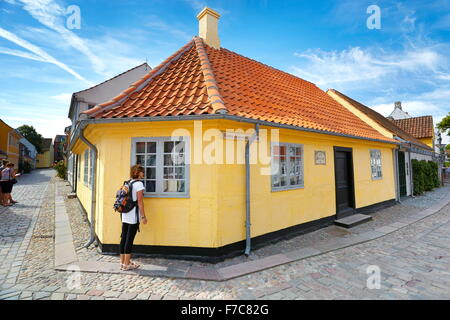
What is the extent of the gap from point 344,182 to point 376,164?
265 centimetres

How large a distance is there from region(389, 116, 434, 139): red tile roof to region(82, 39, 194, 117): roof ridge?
23409 mm

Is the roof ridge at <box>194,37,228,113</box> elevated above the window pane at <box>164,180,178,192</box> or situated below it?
above

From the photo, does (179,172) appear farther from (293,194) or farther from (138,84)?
(293,194)

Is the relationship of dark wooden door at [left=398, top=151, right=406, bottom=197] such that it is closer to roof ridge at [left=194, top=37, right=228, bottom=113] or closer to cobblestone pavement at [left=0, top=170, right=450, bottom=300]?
cobblestone pavement at [left=0, top=170, right=450, bottom=300]

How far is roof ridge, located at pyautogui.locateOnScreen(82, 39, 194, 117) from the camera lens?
4.33 metres

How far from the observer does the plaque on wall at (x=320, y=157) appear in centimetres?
621

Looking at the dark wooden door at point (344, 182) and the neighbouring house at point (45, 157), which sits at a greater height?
the neighbouring house at point (45, 157)

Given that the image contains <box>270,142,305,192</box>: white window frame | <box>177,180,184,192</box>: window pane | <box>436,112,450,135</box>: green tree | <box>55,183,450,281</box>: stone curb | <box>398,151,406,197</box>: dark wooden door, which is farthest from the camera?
<box>436,112,450,135</box>: green tree

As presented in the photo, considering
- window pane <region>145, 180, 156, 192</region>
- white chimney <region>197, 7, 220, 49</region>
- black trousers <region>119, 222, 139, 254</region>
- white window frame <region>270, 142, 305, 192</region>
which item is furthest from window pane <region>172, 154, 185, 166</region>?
white chimney <region>197, 7, 220, 49</region>

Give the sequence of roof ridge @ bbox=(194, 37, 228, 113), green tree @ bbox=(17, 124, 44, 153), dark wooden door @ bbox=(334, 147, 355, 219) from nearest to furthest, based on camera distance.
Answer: roof ridge @ bbox=(194, 37, 228, 113)
dark wooden door @ bbox=(334, 147, 355, 219)
green tree @ bbox=(17, 124, 44, 153)

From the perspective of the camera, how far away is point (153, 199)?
13.9 ft

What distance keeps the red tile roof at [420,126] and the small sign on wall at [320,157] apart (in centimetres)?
2052

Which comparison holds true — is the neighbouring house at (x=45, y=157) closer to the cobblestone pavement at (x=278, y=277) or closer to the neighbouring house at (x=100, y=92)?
the neighbouring house at (x=100, y=92)

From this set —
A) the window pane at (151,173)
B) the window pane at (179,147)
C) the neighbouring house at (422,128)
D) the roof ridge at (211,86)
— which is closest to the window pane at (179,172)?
the window pane at (179,147)
